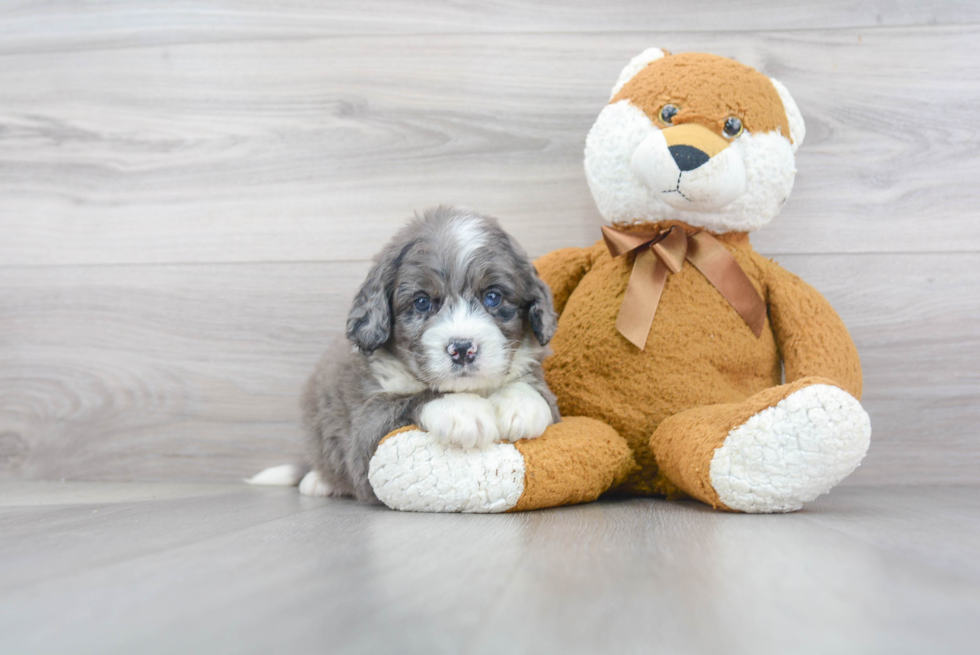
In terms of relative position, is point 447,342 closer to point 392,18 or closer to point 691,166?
point 691,166

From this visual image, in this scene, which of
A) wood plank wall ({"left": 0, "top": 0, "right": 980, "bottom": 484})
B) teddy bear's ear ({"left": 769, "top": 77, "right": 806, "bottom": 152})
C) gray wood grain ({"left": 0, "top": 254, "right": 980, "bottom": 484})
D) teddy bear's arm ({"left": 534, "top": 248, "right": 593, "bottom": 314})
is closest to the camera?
teddy bear's ear ({"left": 769, "top": 77, "right": 806, "bottom": 152})

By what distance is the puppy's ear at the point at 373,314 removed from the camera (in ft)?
4.70

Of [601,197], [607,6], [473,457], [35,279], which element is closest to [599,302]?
[601,197]

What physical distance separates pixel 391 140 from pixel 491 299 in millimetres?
891

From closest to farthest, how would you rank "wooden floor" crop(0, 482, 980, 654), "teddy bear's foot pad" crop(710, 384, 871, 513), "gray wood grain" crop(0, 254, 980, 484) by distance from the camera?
"wooden floor" crop(0, 482, 980, 654), "teddy bear's foot pad" crop(710, 384, 871, 513), "gray wood grain" crop(0, 254, 980, 484)

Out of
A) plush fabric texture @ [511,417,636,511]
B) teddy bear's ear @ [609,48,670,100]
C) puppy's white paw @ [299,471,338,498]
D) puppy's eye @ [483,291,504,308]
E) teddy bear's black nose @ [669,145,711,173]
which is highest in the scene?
teddy bear's ear @ [609,48,670,100]

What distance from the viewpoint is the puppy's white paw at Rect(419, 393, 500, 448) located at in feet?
4.29

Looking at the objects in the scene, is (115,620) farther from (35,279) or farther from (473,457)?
(35,279)

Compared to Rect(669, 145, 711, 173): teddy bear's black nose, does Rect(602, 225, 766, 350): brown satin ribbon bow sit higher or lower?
lower

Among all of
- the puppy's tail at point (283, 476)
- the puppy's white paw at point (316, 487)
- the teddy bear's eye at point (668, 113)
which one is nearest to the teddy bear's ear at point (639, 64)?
the teddy bear's eye at point (668, 113)

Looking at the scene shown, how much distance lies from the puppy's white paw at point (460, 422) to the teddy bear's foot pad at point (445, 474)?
23mm

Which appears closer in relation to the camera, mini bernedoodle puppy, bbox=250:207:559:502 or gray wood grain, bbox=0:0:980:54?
mini bernedoodle puppy, bbox=250:207:559:502

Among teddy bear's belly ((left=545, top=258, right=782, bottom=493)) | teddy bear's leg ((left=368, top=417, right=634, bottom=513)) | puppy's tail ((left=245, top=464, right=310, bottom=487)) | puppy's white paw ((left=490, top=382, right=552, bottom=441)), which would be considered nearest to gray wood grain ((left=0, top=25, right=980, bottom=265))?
teddy bear's belly ((left=545, top=258, right=782, bottom=493))

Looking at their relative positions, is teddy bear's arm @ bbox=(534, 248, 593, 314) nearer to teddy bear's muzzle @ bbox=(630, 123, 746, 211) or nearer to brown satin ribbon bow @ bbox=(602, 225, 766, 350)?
brown satin ribbon bow @ bbox=(602, 225, 766, 350)
